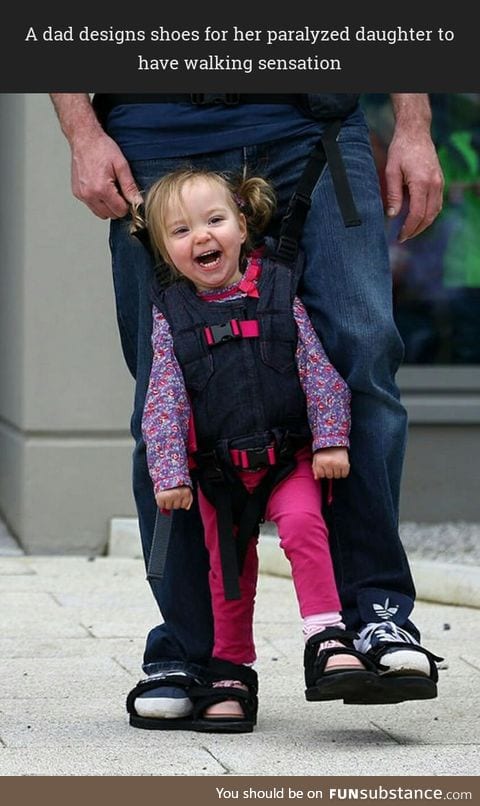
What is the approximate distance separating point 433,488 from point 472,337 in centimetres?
A: 71

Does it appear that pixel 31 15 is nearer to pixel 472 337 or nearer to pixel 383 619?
pixel 383 619

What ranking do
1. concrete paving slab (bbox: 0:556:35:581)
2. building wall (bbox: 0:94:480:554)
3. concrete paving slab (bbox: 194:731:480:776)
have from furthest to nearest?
building wall (bbox: 0:94:480:554), concrete paving slab (bbox: 0:556:35:581), concrete paving slab (bbox: 194:731:480:776)

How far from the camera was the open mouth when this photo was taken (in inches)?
135

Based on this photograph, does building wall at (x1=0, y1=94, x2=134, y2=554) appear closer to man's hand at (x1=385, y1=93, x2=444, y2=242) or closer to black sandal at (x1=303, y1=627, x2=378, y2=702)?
man's hand at (x1=385, y1=93, x2=444, y2=242)

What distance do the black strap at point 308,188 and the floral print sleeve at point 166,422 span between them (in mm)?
329

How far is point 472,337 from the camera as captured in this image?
736 cm

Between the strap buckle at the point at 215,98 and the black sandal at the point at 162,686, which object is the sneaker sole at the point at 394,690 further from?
the strap buckle at the point at 215,98

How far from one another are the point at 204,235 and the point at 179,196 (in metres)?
0.10

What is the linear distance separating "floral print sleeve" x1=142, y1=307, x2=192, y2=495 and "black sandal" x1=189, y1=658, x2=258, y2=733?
0.45 meters

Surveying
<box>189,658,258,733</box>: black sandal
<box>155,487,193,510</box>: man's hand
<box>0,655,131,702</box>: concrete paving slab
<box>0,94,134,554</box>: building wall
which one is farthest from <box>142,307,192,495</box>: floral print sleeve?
<box>0,94,134,554</box>: building wall

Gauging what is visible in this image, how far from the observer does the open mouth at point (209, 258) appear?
3436mm

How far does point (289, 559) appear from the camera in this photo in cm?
334

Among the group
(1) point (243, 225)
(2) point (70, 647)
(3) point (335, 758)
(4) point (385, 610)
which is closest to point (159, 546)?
(4) point (385, 610)

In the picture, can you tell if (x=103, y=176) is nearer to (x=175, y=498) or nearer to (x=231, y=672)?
(x=175, y=498)
